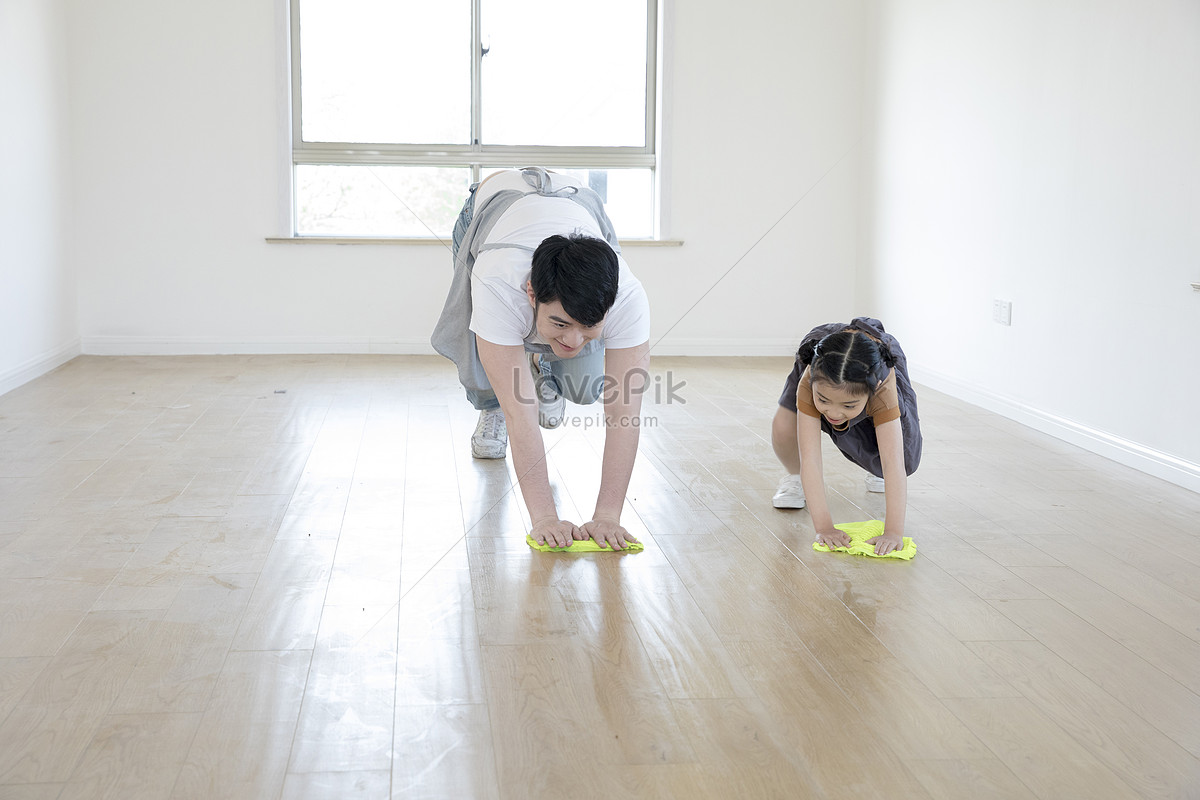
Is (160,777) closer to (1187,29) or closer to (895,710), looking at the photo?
(895,710)

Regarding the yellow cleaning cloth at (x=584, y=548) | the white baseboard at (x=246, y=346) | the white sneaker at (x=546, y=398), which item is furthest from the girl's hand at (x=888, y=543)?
the white baseboard at (x=246, y=346)

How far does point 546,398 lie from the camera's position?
294 cm

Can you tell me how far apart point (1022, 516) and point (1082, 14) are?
1869 mm

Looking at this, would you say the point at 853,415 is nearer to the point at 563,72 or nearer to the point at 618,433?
the point at 618,433

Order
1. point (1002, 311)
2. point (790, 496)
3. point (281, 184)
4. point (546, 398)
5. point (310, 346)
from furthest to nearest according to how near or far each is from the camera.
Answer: point (310, 346) < point (281, 184) < point (1002, 311) < point (546, 398) < point (790, 496)

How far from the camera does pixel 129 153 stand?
198 inches

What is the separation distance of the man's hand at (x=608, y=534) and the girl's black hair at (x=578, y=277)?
1.82ft

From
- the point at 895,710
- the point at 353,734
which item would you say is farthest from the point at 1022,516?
the point at 353,734

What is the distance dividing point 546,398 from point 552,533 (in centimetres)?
82

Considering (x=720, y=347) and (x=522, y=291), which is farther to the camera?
(x=720, y=347)

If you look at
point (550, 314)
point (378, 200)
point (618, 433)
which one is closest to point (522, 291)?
point (550, 314)

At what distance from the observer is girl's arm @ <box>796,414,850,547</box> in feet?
7.22

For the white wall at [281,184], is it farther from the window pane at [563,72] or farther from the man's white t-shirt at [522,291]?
the man's white t-shirt at [522,291]

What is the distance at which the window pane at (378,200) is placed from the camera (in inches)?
207
